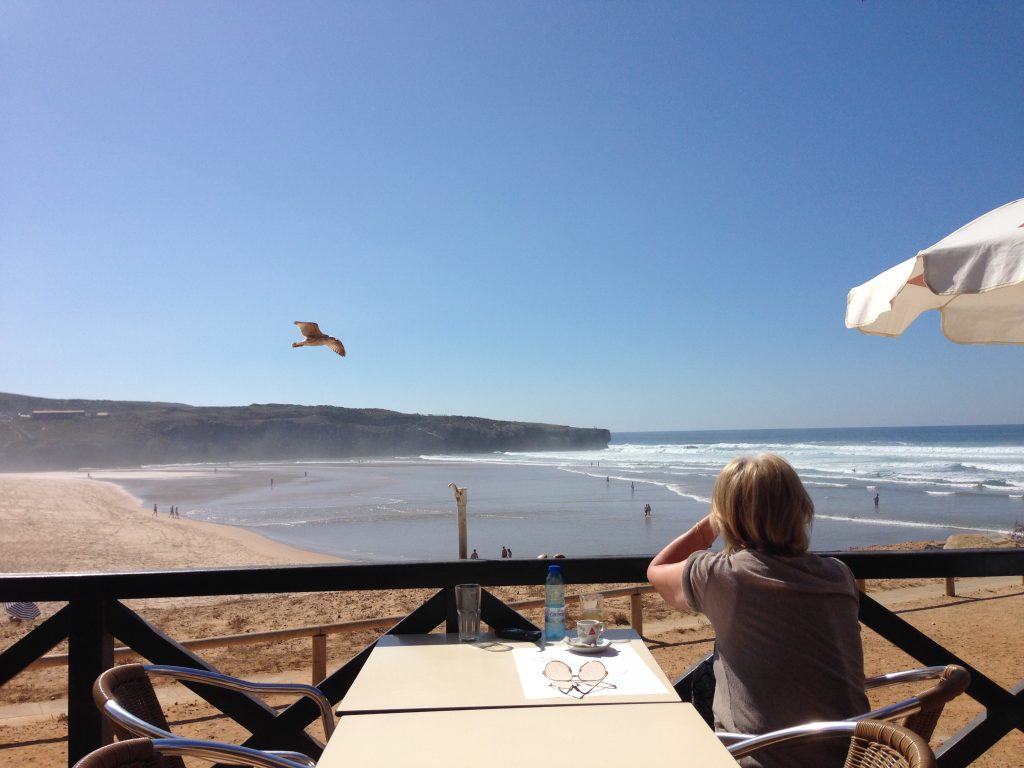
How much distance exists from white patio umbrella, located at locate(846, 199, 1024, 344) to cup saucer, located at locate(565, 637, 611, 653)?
1.39 meters

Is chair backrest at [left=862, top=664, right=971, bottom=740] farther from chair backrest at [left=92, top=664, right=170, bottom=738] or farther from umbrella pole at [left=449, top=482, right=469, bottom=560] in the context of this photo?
chair backrest at [left=92, top=664, right=170, bottom=738]

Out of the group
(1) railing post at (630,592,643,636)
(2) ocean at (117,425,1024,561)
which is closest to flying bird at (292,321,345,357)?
(1) railing post at (630,592,643,636)

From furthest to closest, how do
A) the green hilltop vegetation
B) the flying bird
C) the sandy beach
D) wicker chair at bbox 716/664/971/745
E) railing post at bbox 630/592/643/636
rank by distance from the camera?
the green hilltop vegetation
railing post at bbox 630/592/643/636
the sandy beach
the flying bird
wicker chair at bbox 716/664/971/745

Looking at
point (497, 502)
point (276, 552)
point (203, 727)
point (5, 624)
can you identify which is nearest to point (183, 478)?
point (497, 502)

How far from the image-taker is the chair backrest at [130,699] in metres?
1.52

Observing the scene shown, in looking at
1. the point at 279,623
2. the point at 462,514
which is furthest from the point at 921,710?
the point at 279,623

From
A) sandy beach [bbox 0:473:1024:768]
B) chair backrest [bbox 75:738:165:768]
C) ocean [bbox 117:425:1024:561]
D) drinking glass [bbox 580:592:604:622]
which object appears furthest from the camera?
ocean [bbox 117:425:1024:561]

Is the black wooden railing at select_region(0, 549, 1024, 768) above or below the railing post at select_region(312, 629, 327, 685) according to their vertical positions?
above

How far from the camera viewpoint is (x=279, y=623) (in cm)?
907

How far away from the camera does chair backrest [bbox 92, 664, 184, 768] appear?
5.00 feet

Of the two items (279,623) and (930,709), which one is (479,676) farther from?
(279,623)

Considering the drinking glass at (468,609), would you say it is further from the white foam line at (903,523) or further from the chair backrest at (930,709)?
the white foam line at (903,523)

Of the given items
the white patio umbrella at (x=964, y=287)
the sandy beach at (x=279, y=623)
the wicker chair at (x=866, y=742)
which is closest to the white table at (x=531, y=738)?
the wicker chair at (x=866, y=742)

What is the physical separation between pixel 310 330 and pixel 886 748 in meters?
2.59
